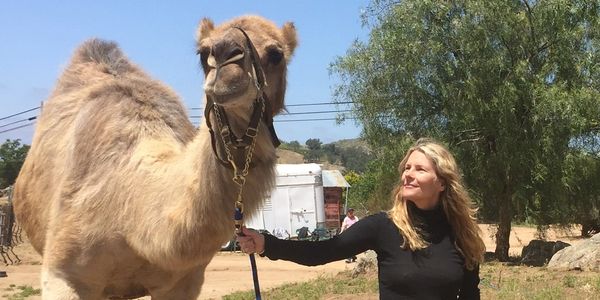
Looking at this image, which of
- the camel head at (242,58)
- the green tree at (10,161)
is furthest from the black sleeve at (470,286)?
the green tree at (10,161)

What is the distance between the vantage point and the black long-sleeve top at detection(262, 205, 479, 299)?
125 inches

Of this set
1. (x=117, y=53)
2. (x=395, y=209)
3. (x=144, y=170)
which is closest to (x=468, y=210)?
(x=395, y=209)

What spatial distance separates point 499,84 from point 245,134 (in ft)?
43.4

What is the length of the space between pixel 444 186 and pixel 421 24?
13148 mm

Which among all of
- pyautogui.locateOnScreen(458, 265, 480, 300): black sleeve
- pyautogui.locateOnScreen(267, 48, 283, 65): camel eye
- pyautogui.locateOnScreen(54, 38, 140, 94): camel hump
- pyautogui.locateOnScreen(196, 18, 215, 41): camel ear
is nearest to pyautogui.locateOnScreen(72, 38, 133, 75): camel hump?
pyautogui.locateOnScreen(54, 38, 140, 94): camel hump

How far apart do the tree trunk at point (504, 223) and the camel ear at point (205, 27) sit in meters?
13.9

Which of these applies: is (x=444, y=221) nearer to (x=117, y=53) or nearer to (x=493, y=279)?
(x=117, y=53)

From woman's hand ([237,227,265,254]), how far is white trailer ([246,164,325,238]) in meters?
20.7

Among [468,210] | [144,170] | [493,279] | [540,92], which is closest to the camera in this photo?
[468,210]

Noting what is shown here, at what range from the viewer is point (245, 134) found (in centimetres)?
321

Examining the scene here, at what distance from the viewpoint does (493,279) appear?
11570 millimetres

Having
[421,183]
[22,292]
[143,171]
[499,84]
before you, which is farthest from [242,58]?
[499,84]

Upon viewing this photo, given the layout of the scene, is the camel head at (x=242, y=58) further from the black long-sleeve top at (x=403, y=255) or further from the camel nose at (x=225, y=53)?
the black long-sleeve top at (x=403, y=255)

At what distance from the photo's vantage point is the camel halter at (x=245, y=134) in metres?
3.17
